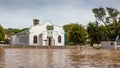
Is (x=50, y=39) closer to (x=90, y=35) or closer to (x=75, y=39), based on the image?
(x=75, y=39)

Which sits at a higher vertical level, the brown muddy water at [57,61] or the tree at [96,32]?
the tree at [96,32]

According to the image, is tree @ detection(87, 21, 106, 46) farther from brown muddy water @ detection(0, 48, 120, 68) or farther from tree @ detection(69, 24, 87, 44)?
brown muddy water @ detection(0, 48, 120, 68)

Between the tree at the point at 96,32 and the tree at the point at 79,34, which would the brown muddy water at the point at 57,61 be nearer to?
the tree at the point at 79,34

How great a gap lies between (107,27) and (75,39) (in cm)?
847

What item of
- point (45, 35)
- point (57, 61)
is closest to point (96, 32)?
point (45, 35)

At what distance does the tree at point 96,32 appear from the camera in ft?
234

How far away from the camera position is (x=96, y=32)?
2852 inches

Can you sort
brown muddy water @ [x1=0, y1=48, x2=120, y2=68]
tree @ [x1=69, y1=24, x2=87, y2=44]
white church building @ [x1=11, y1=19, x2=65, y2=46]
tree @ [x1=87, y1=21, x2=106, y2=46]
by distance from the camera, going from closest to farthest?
brown muddy water @ [x1=0, y1=48, x2=120, y2=68] → white church building @ [x1=11, y1=19, x2=65, y2=46] → tree @ [x1=69, y1=24, x2=87, y2=44] → tree @ [x1=87, y1=21, x2=106, y2=46]

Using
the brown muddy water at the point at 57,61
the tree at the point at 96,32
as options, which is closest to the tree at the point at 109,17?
the tree at the point at 96,32

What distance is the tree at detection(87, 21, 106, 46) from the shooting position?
7133 centimetres

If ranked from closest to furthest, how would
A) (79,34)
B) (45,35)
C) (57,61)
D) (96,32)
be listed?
(57,61), (45,35), (79,34), (96,32)

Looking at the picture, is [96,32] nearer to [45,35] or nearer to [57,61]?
[45,35]

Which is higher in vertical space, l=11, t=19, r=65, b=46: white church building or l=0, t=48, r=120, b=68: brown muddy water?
l=11, t=19, r=65, b=46: white church building

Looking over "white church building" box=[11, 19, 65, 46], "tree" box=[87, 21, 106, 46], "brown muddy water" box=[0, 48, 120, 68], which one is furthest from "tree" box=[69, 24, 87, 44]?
"brown muddy water" box=[0, 48, 120, 68]
